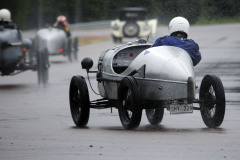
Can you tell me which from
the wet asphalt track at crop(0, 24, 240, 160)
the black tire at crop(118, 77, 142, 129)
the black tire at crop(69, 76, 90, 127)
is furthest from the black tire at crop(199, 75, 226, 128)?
the black tire at crop(69, 76, 90, 127)

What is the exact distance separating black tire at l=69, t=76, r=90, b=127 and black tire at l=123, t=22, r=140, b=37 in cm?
3282

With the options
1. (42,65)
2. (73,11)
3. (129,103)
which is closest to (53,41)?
(42,65)

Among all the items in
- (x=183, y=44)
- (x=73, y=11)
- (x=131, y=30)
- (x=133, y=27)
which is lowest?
(x=131, y=30)

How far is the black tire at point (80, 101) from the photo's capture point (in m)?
12.5

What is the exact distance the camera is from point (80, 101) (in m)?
12.6

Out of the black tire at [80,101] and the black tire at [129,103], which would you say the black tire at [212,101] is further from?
the black tire at [80,101]

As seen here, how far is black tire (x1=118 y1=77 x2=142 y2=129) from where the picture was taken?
11344mm

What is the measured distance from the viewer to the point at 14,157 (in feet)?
30.5

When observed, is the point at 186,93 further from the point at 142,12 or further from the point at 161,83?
the point at 142,12

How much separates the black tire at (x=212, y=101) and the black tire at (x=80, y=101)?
69.4 inches

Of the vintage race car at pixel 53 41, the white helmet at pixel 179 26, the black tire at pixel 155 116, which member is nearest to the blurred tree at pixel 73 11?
the vintage race car at pixel 53 41

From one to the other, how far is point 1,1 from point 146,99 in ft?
144

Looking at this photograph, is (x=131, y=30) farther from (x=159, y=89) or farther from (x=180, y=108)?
(x=180, y=108)

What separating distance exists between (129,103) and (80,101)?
113cm
